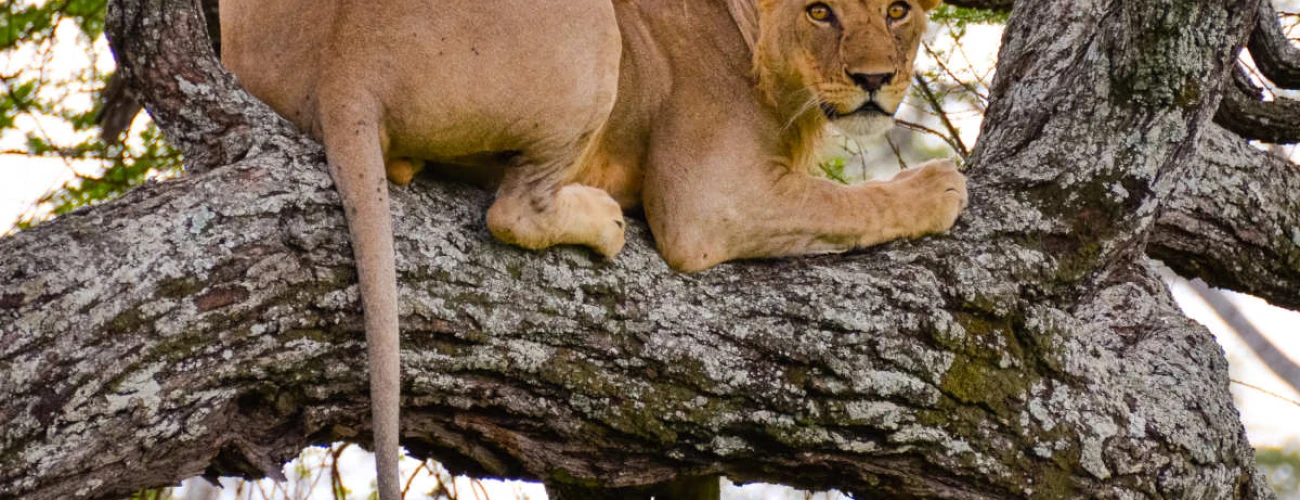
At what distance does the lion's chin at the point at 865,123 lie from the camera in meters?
3.73

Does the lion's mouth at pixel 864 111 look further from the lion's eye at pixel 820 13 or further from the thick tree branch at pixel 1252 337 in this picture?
the thick tree branch at pixel 1252 337

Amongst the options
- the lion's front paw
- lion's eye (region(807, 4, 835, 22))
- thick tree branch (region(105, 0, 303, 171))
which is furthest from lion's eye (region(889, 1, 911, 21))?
thick tree branch (region(105, 0, 303, 171))

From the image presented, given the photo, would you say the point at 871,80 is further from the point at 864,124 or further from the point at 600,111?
the point at 600,111

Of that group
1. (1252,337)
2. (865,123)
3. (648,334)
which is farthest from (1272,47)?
(1252,337)

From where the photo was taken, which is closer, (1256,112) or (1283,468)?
(1256,112)

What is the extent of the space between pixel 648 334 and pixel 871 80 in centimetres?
104

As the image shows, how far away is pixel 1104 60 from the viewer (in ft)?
12.1

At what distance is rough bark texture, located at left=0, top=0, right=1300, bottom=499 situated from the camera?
254 cm

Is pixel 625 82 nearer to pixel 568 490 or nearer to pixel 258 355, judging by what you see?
pixel 568 490

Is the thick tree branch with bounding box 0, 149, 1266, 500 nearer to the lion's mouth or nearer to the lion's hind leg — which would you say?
the lion's hind leg

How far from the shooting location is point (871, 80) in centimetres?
366

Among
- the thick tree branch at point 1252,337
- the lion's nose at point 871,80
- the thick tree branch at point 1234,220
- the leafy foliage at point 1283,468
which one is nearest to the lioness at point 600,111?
the lion's nose at point 871,80

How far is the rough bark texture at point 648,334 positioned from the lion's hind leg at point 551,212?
0.05 m

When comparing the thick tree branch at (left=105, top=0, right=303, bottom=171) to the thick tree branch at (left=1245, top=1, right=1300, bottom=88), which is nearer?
the thick tree branch at (left=105, top=0, right=303, bottom=171)
